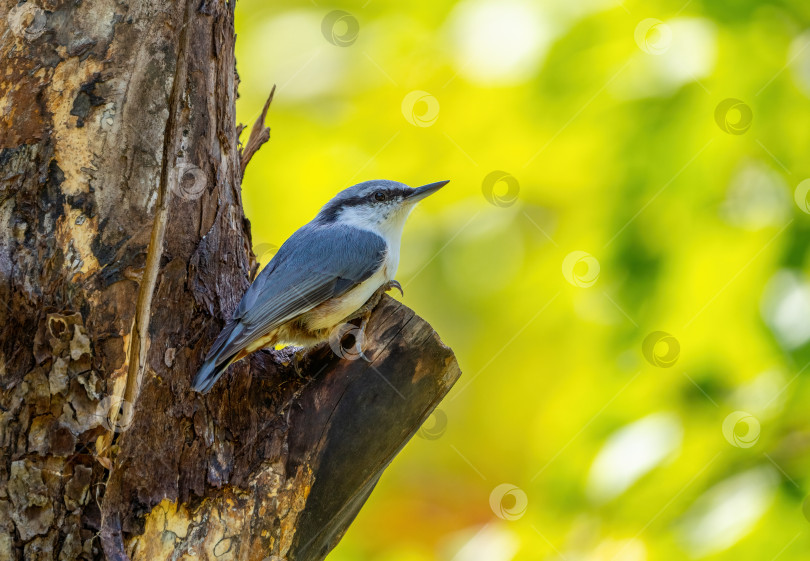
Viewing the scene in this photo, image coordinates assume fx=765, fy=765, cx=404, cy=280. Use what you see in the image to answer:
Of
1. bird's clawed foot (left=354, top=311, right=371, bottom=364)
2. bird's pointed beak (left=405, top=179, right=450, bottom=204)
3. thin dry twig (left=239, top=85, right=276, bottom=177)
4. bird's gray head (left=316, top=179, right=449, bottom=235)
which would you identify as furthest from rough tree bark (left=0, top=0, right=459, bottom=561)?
bird's gray head (left=316, top=179, right=449, bottom=235)

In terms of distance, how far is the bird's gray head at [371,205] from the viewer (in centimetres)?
349

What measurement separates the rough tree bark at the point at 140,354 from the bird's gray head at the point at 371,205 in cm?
102

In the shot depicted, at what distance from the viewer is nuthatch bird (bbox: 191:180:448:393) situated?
242 centimetres

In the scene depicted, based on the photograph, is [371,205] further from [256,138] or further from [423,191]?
[256,138]

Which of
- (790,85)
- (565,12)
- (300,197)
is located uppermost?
(565,12)

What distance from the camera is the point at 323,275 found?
3.01 metres

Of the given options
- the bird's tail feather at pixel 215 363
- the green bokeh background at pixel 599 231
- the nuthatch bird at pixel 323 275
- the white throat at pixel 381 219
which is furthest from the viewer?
the white throat at pixel 381 219

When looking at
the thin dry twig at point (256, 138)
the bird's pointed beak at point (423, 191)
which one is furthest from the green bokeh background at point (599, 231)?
the thin dry twig at point (256, 138)

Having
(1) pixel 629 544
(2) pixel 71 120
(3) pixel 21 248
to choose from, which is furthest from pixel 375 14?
(1) pixel 629 544

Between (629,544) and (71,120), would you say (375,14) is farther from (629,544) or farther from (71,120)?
(629,544)

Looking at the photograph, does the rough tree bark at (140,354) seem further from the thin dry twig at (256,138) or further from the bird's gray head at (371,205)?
the bird's gray head at (371,205)

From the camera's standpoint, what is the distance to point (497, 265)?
3330 mm

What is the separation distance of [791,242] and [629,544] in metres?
1.06

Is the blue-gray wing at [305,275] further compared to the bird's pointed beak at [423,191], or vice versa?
the bird's pointed beak at [423,191]
